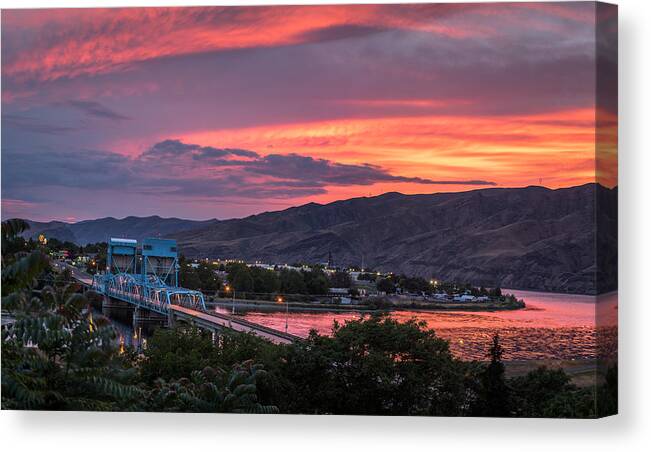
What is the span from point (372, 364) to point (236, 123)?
3.13 meters

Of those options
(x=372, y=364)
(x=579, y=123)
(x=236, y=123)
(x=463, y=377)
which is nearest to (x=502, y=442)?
(x=463, y=377)

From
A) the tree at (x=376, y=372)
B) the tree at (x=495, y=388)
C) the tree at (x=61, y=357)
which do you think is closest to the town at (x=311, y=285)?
the tree at (x=376, y=372)

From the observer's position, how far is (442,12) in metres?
8.99

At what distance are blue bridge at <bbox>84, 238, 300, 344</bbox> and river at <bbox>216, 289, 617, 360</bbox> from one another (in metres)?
1.53

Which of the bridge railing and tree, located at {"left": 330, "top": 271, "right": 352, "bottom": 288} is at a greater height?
tree, located at {"left": 330, "top": 271, "right": 352, "bottom": 288}

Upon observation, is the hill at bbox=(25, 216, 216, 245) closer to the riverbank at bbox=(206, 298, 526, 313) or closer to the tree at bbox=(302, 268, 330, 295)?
the riverbank at bbox=(206, 298, 526, 313)

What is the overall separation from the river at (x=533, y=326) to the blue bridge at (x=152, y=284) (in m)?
1.53

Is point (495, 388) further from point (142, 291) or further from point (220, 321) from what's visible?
point (142, 291)

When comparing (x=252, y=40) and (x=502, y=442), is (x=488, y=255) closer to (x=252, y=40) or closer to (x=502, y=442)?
(x=502, y=442)

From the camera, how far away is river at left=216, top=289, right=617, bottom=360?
8227mm

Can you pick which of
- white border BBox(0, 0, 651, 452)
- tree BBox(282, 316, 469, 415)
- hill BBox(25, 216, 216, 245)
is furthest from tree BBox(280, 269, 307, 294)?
white border BBox(0, 0, 651, 452)

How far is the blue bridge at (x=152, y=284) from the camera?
36.2 feet

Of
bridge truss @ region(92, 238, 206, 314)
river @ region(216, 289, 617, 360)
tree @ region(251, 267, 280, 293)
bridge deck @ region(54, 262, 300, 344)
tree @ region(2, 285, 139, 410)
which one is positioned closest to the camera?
tree @ region(2, 285, 139, 410)

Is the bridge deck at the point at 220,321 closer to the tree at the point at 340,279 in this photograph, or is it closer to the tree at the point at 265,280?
the tree at the point at 265,280
